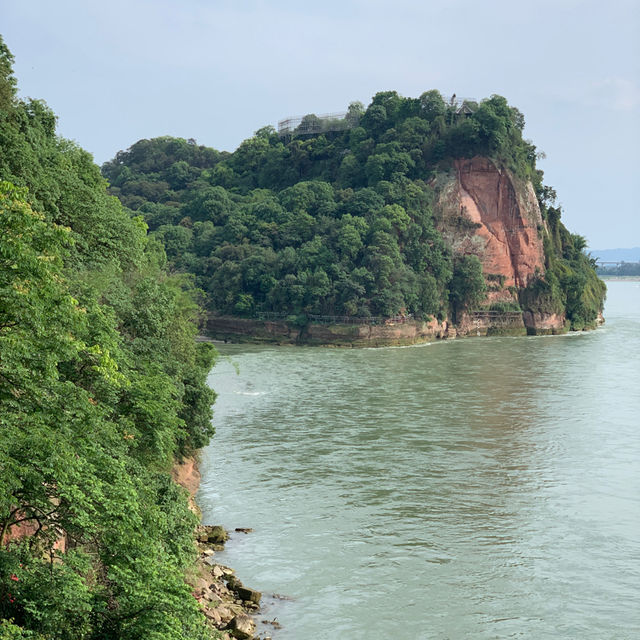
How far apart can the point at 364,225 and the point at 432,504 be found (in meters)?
62.1

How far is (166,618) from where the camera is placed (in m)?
13.8

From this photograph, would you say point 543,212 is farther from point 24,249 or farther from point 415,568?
point 24,249

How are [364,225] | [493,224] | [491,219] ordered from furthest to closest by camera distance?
1. [493,224]
2. [491,219]
3. [364,225]

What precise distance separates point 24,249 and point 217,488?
63.3 feet

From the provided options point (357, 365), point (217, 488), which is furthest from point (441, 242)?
point (217, 488)

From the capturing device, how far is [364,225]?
87938 mm

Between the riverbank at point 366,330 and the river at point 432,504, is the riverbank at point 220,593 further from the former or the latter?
the riverbank at point 366,330

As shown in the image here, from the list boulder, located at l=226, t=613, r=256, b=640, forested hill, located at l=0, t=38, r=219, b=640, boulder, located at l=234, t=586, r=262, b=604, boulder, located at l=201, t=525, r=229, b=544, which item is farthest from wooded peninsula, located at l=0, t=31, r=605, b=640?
boulder, located at l=201, t=525, r=229, b=544

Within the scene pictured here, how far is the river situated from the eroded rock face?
4309 centimetres

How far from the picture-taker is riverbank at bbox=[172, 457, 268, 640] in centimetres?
1822

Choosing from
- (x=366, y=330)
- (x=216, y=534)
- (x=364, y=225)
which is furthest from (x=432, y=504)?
(x=364, y=225)

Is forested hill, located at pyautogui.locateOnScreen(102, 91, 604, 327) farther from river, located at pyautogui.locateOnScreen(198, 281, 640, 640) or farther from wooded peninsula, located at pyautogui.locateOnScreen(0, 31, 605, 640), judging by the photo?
river, located at pyautogui.locateOnScreen(198, 281, 640, 640)

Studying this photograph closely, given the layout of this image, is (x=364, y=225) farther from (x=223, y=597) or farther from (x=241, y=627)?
(x=241, y=627)

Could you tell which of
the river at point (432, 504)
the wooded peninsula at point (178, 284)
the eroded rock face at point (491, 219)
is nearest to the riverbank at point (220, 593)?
the river at point (432, 504)
